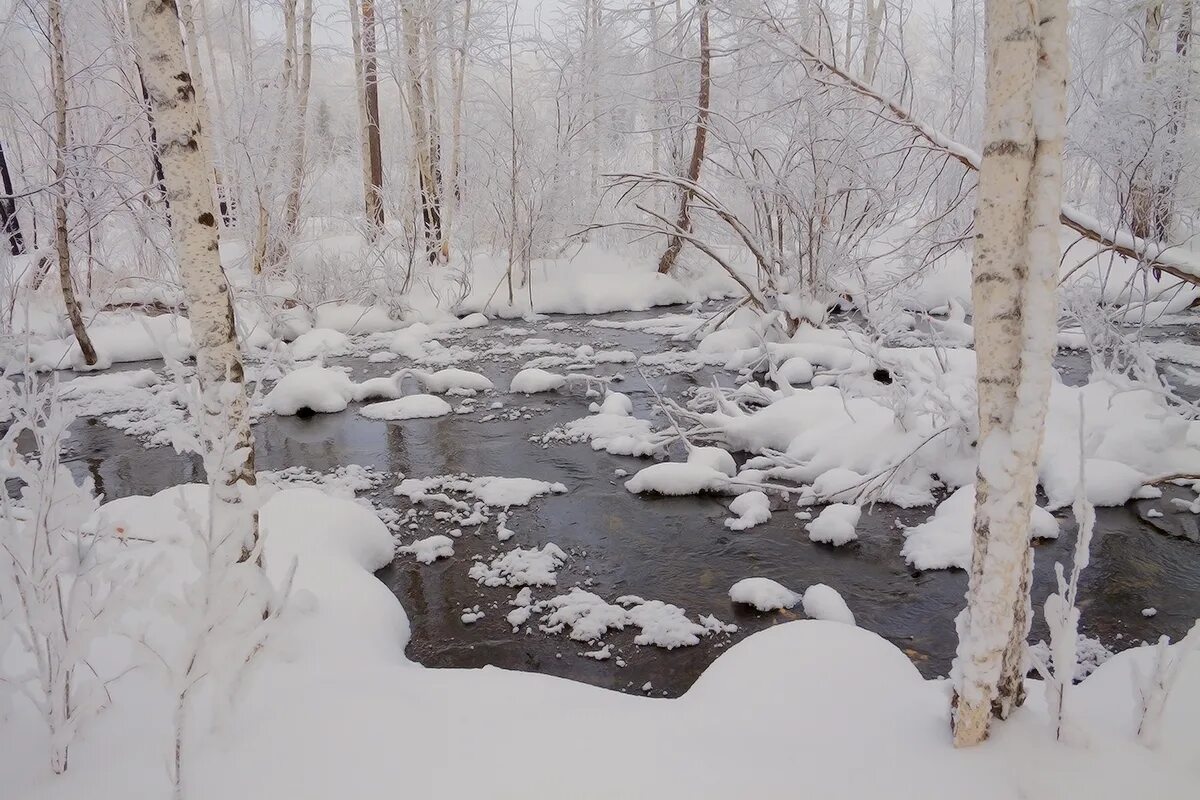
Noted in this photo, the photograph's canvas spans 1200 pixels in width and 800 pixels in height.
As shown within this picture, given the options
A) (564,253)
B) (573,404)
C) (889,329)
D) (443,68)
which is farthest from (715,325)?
(443,68)

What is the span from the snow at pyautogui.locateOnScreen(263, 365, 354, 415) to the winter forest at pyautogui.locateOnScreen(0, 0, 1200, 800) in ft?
0.21

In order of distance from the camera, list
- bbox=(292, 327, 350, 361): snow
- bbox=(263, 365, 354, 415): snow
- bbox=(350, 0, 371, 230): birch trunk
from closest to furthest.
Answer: bbox=(263, 365, 354, 415): snow
bbox=(292, 327, 350, 361): snow
bbox=(350, 0, 371, 230): birch trunk

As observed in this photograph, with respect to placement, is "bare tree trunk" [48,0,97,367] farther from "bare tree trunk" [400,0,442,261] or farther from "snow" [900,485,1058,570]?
"snow" [900,485,1058,570]

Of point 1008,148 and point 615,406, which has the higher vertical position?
point 1008,148

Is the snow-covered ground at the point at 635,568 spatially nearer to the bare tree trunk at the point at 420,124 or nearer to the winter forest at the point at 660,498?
the winter forest at the point at 660,498

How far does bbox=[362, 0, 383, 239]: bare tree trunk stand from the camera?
1488 centimetres

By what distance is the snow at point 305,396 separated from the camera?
328 inches

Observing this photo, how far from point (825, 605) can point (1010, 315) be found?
2536 mm

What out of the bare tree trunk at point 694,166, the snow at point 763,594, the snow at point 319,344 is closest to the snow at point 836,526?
the snow at point 763,594

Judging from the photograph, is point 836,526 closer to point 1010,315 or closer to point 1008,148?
point 1010,315

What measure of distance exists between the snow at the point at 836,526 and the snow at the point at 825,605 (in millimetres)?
781

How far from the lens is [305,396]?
27.3ft

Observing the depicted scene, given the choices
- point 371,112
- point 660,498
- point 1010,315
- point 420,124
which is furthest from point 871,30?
point 371,112

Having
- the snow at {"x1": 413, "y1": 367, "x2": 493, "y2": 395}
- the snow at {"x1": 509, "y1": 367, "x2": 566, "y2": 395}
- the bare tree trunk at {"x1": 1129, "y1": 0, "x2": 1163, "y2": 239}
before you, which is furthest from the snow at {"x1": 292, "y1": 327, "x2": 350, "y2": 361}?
the bare tree trunk at {"x1": 1129, "y1": 0, "x2": 1163, "y2": 239}
